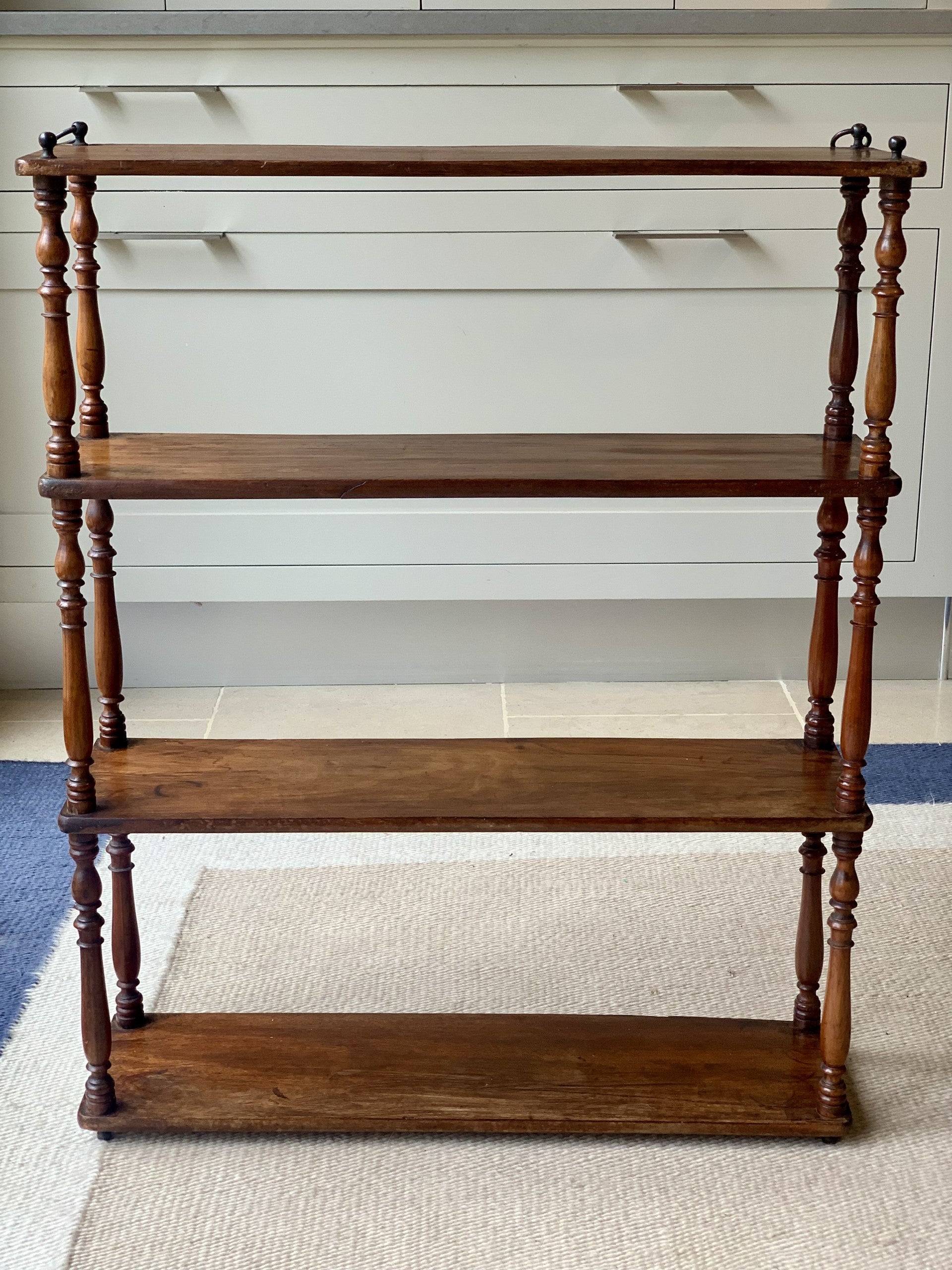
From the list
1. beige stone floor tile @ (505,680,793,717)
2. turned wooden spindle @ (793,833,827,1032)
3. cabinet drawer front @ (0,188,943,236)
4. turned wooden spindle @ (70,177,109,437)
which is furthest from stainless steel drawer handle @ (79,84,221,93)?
turned wooden spindle @ (793,833,827,1032)

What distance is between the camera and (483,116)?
2379 mm

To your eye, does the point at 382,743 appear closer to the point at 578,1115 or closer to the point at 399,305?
the point at 578,1115

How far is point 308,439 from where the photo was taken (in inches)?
60.4

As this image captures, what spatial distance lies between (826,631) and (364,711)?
46.6 inches

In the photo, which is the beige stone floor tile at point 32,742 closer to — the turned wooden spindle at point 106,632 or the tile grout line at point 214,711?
the tile grout line at point 214,711

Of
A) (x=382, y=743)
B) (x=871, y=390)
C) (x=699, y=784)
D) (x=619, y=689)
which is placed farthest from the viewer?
(x=619, y=689)

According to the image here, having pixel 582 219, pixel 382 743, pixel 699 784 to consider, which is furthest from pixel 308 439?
pixel 582 219

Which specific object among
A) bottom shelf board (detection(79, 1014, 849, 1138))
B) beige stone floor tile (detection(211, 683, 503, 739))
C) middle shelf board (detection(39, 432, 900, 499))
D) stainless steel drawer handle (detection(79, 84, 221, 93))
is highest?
stainless steel drawer handle (detection(79, 84, 221, 93))

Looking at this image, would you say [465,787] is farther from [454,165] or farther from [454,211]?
[454,211]

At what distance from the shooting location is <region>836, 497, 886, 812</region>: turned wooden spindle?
1367mm

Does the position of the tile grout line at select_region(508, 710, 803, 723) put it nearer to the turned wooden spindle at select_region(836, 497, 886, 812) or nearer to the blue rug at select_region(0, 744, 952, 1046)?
the blue rug at select_region(0, 744, 952, 1046)

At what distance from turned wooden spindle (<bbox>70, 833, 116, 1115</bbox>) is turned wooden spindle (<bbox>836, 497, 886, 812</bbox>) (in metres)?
0.77

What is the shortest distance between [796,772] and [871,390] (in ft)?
1.43

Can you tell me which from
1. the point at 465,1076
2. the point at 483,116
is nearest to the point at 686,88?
the point at 483,116
